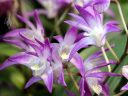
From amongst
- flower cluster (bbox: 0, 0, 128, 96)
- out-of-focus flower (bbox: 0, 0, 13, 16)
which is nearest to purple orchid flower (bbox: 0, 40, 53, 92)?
flower cluster (bbox: 0, 0, 128, 96)

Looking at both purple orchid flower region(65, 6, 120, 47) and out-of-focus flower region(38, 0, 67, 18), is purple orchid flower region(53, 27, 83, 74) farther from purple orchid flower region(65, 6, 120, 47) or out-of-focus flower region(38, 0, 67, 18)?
out-of-focus flower region(38, 0, 67, 18)

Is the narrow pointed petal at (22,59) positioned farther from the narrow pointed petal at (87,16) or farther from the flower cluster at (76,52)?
the narrow pointed petal at (87,16)

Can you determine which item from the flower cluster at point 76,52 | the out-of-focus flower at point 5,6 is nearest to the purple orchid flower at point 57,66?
the flower cluster at point 76,52

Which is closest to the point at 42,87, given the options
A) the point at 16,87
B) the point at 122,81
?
the point at 16,87

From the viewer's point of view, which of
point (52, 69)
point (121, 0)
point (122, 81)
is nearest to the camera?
point (52, 69)

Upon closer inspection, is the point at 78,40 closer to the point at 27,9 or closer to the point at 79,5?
the point at 79,5
